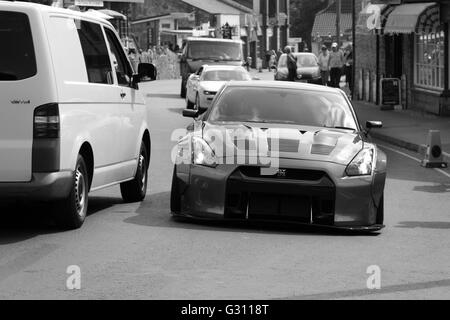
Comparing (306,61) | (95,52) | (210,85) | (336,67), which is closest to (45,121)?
(95,52)

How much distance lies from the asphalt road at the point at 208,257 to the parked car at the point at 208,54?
29969 mm

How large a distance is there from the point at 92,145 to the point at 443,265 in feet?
11.4

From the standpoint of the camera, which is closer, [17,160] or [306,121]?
[17,160]

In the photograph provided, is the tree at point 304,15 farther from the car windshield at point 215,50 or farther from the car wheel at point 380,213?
the car wheel at point 380,213

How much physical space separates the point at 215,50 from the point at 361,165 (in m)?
33.0

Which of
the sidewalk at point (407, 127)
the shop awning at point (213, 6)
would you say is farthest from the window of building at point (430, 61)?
the shop awning at point (213, 6)

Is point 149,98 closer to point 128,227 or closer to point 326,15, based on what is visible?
point 128,227

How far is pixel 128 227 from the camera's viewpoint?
10867 mm

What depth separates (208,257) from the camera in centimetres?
920

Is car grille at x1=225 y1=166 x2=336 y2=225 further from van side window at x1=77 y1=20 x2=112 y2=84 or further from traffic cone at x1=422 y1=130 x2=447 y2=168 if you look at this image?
traffic cone at x1=422 y1=130 x2=447 y2=168

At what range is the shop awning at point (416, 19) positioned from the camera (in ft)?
100

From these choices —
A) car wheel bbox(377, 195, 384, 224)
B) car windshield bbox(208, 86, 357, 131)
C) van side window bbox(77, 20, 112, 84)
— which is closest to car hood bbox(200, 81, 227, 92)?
car windshield bbox(208, 86, 357, 131)

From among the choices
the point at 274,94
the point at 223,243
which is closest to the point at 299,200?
the point at 223,243

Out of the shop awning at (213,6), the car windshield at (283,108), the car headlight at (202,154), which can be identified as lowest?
the car headlight at (202,154)
